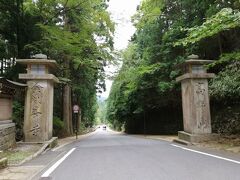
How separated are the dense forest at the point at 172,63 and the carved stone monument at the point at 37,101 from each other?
7.32 meters

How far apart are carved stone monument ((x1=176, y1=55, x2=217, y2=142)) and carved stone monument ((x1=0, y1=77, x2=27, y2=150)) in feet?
28.8

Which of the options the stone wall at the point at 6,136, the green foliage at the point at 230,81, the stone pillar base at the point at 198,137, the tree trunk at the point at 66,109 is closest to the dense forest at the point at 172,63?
the green foliage at the point at 230,81

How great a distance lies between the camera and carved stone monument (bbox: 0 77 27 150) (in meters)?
13.5

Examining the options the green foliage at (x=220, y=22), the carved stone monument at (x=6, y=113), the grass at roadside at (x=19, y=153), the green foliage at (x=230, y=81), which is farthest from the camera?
the green foliage at (x=230, y=81)

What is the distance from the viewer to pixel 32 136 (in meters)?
16.4

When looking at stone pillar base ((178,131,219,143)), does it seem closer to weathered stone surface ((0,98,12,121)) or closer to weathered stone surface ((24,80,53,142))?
weathered stone surface ((24,80,53,142))

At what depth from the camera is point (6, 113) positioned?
48.8ft

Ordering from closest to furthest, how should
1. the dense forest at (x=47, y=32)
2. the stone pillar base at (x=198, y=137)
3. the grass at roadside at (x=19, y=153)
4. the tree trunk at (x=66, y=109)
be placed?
the grass at roadside at (x=19, y=153)
the stone pillar base at (x=198, y=137)
the dense forest at (x=47, y=32)
the tree trunk at (x=66, y=109)

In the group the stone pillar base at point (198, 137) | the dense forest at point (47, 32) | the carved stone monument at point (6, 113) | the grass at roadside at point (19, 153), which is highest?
the dense forest at point (47, 32)

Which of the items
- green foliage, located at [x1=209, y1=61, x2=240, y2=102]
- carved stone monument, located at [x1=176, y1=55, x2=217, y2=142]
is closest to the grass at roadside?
carved stone monument, located at [x1=176, y1=55, x2=217, y2=142]

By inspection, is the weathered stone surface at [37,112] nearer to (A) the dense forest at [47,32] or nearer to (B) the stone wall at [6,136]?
(B) the stone wall at [6,136]

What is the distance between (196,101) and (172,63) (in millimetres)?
8589

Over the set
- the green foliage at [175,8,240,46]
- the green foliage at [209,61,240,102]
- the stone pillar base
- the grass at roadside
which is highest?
the green foliage at [175,8,240,46]

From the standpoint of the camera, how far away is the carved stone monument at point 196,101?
1706 centimetres
